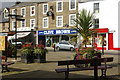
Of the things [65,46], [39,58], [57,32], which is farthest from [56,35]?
[39,58]

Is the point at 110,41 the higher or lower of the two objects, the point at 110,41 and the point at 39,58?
the higher

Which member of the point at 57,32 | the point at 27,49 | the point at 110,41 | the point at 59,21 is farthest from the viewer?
the point at 59,21

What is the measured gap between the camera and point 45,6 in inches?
1379

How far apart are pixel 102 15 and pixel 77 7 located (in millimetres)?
4793

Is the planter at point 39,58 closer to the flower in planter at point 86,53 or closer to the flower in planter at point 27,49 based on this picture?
the flower in planter at point 27,49

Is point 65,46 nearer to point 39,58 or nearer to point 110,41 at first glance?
point 110,41

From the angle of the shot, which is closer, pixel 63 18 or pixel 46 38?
pixel 63 18

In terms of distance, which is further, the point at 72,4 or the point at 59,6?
the point at 59,6

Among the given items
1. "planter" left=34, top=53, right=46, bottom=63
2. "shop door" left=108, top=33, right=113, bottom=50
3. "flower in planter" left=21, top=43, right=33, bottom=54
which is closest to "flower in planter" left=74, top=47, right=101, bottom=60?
"planter" left=34, top=53, right=46, bottom=63

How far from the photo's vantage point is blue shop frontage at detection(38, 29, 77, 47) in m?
32.0

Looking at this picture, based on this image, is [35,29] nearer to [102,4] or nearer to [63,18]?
[63,18]

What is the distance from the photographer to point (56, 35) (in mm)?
34312

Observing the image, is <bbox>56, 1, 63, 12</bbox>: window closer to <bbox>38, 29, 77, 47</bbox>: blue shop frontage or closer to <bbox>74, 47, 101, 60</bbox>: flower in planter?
<bbox>38, 29, 77, 47</bbox>: blue shop frontage

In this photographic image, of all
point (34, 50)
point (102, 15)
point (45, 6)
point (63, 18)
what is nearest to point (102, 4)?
point (102, 15)
